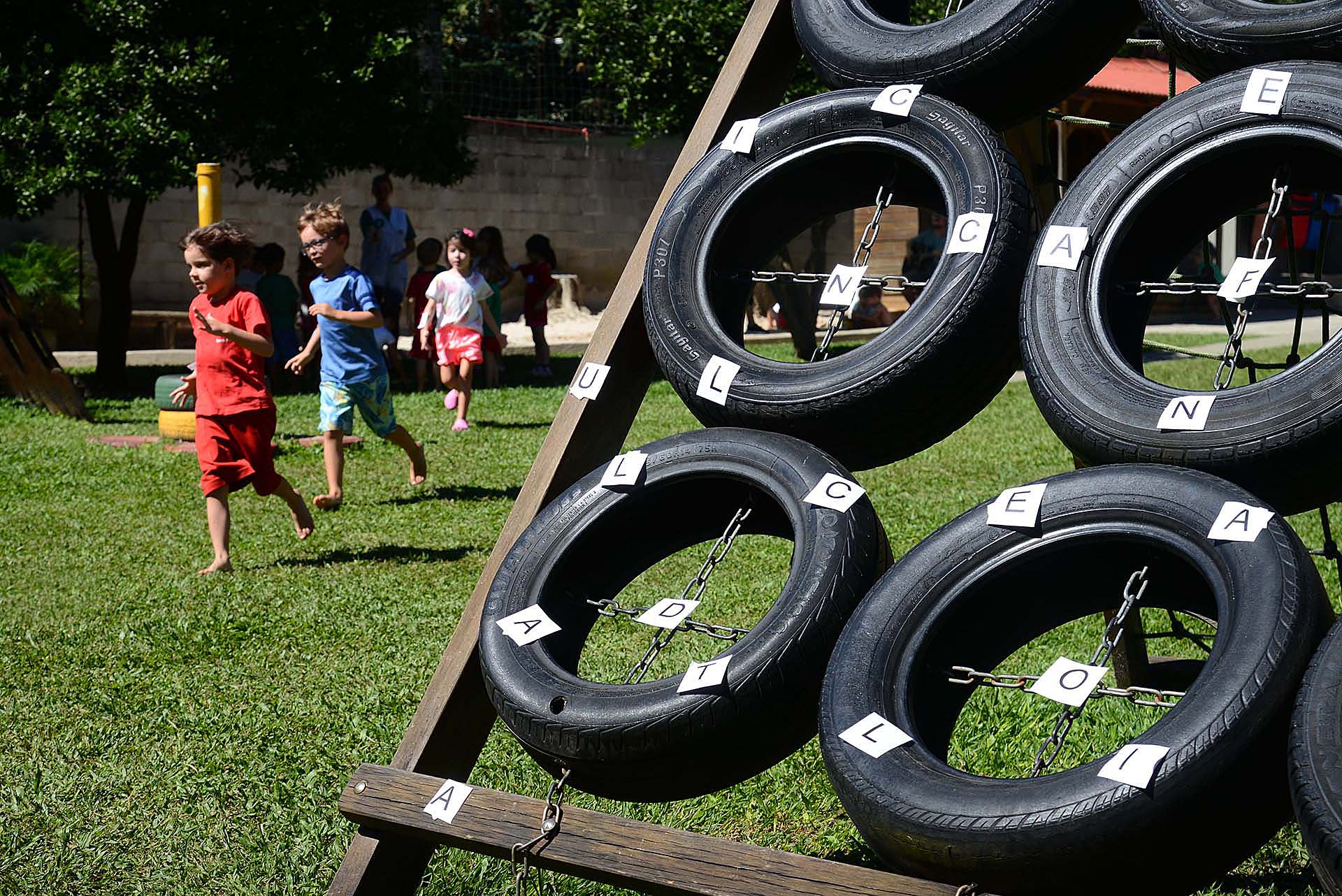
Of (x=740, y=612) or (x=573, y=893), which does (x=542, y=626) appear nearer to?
(x=573, y=893)

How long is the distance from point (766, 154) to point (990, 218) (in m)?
0.61

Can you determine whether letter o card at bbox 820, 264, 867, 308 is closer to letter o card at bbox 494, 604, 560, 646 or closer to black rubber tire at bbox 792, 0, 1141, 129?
black rubber tire at bbox 792, 0, 1141, 129

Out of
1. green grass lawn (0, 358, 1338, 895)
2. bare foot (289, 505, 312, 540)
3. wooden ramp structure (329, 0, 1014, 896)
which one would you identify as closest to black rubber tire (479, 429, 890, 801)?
wooden ramp structure (329, 0, 1014, 896)

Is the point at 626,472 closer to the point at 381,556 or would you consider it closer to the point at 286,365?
the point at 381,556

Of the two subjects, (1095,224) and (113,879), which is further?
(113,879)

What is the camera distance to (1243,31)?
2922 mm

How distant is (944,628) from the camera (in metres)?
2.67

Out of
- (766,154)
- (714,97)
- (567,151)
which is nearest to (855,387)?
(766,154)

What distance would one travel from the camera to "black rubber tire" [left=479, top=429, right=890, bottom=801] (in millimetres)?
2729

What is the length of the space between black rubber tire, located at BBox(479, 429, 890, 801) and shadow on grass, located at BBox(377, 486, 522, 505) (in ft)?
16.0

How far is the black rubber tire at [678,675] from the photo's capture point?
2.73 m

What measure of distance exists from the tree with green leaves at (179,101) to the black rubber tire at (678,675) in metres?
11.0

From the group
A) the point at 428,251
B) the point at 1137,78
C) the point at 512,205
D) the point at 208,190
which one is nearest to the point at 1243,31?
the point at 208,190

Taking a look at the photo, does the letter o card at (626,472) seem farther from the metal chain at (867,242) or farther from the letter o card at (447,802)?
the letter o card at (447,802)
